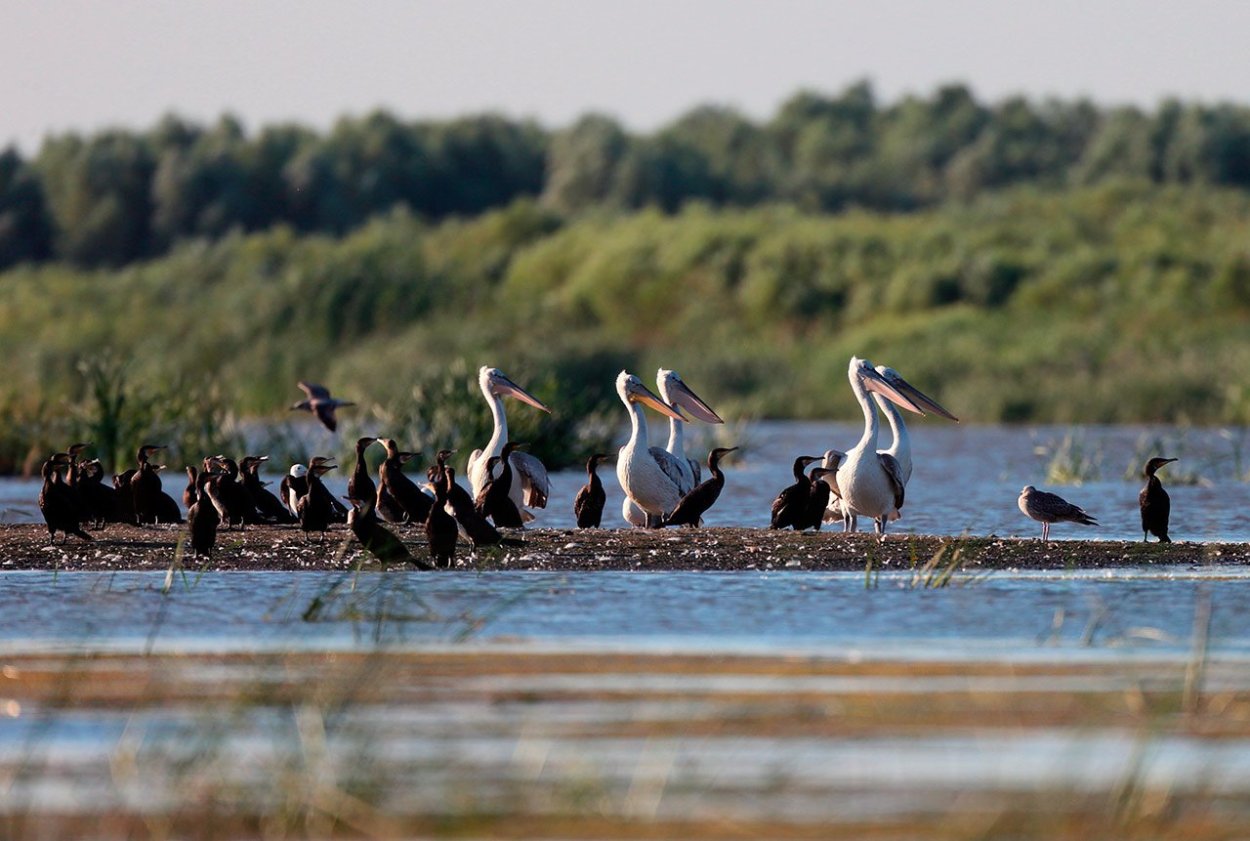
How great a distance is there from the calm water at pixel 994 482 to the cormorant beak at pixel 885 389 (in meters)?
0.74

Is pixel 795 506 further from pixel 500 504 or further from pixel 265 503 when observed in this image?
pixel 265 503

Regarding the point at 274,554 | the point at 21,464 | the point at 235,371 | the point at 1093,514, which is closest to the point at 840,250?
the point at 235,371

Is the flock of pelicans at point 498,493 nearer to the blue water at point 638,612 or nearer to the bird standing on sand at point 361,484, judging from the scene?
the bird standing on sand at point 361,484

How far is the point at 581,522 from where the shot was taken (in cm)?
1381

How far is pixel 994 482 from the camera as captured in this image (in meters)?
19.6

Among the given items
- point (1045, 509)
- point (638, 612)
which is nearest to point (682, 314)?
point (1045, 509)

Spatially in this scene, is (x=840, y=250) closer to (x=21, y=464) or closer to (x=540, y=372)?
(x=540, y=372)

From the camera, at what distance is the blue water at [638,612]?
331 inches

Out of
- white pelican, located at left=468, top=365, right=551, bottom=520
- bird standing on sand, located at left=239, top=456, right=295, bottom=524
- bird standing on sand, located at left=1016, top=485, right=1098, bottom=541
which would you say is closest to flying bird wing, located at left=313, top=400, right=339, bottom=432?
bird standing on sand, located at left=239, top=456, right=295, bottom=524

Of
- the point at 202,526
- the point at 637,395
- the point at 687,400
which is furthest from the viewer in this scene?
the point at 687,400

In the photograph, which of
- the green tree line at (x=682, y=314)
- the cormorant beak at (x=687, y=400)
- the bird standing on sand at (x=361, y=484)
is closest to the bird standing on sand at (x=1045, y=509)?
the cormorant beak at (x=687, y=400)

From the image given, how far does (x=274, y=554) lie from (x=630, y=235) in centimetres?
3180

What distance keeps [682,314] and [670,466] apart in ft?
91.5

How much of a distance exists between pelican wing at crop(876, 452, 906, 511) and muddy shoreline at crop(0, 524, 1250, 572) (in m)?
0.38
